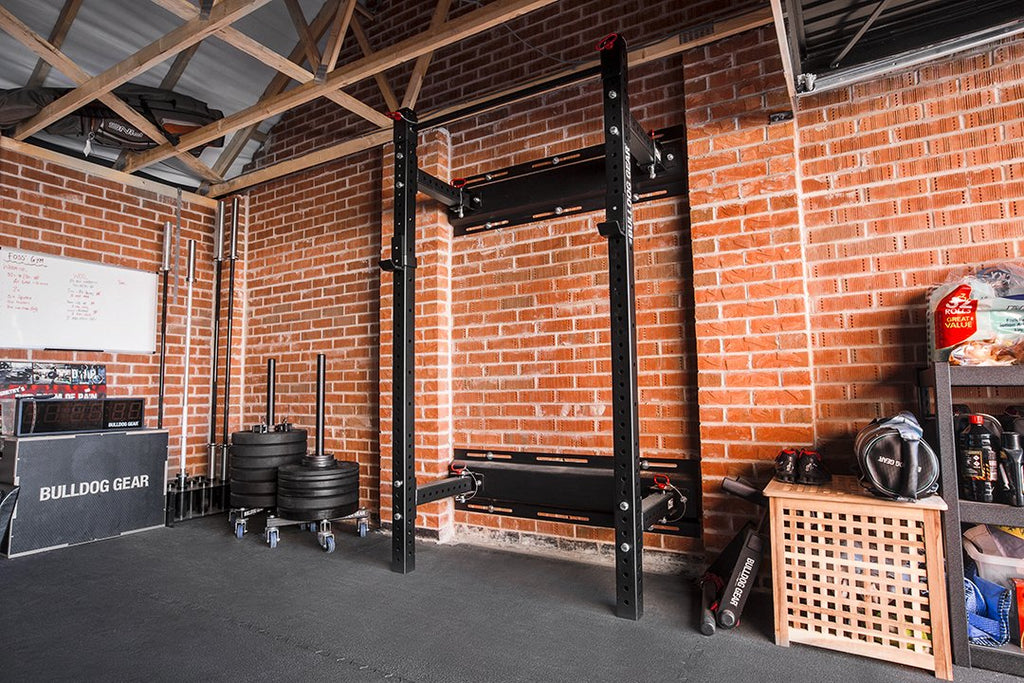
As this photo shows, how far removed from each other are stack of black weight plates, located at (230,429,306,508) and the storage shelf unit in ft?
12.2

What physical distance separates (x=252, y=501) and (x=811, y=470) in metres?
3.51

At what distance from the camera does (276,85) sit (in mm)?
4316

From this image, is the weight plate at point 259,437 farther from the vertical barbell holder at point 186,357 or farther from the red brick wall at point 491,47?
the red brick wall at point 491,47

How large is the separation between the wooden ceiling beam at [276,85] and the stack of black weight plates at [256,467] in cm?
243

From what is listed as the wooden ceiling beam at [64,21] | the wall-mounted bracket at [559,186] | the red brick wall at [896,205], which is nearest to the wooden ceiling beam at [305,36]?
the wall-mounted bracket at [559,186]

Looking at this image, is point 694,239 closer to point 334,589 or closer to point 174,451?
point 334,589

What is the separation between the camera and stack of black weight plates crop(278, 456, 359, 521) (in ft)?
11.7

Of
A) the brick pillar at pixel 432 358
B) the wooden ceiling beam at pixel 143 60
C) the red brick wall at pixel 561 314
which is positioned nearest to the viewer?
the wooden ceiling beam at pixel 143 60

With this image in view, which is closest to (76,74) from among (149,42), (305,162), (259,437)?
(149,42)

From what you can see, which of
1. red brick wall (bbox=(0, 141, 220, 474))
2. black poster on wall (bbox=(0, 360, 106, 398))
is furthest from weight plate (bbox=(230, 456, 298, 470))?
black poster on wall (bbox=(0, 360, 106, 398))

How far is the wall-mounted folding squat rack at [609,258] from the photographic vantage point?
2.43 metres

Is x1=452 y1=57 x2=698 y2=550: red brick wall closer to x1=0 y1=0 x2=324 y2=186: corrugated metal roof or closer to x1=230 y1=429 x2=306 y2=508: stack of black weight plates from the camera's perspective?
x1=230 y1=429 x2=306 y2=508: stack of black weight plates

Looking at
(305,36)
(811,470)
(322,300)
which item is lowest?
(811,470)

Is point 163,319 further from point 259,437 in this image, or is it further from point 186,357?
point 259,437
